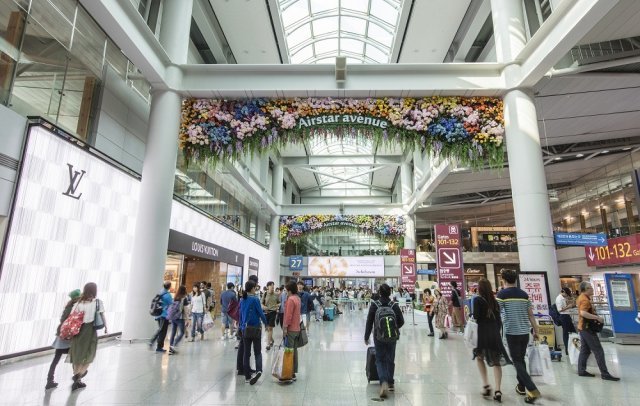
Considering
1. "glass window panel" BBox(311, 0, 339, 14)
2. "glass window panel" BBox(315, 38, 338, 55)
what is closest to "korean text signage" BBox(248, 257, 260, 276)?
"glass window panel" BBox(315, 38, 338, 55)

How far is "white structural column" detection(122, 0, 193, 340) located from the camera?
27.6ft

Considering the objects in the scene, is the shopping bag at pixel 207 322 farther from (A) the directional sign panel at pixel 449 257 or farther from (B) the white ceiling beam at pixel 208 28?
(B) the white ceiling beam at pixel 208 28

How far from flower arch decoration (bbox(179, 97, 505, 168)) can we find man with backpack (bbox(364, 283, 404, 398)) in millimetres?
5386

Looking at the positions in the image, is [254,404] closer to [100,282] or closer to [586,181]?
[100,282]

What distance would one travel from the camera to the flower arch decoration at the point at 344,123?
30.4 ft

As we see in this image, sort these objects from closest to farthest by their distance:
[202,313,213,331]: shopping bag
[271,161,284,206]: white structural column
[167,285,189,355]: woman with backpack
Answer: [167,285,189,355]: woman with backpack, [202,313,213,331]: shopping bag, [271,161,284,206]: white structural column

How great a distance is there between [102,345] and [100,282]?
52.2 inches

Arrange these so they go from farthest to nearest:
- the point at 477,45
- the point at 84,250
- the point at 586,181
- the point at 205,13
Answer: the point at 586,181 → the point at 477,45 → the point at 205,13 → the point at 84,250

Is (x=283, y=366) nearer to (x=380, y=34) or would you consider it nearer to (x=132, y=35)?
(x=132, y=35)

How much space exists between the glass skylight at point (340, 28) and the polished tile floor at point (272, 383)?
466 inches

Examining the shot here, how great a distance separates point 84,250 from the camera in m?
7.87

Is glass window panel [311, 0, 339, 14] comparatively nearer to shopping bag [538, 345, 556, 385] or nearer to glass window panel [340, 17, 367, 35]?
glass window panel [340, 17, 367, 35]

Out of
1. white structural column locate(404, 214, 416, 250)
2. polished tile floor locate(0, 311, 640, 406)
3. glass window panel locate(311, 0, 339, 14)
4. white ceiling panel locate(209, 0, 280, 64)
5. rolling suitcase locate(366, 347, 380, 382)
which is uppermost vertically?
glass window panel locate(311, 0, 339, 14)

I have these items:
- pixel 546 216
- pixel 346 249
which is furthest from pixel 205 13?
pixel 346 249
